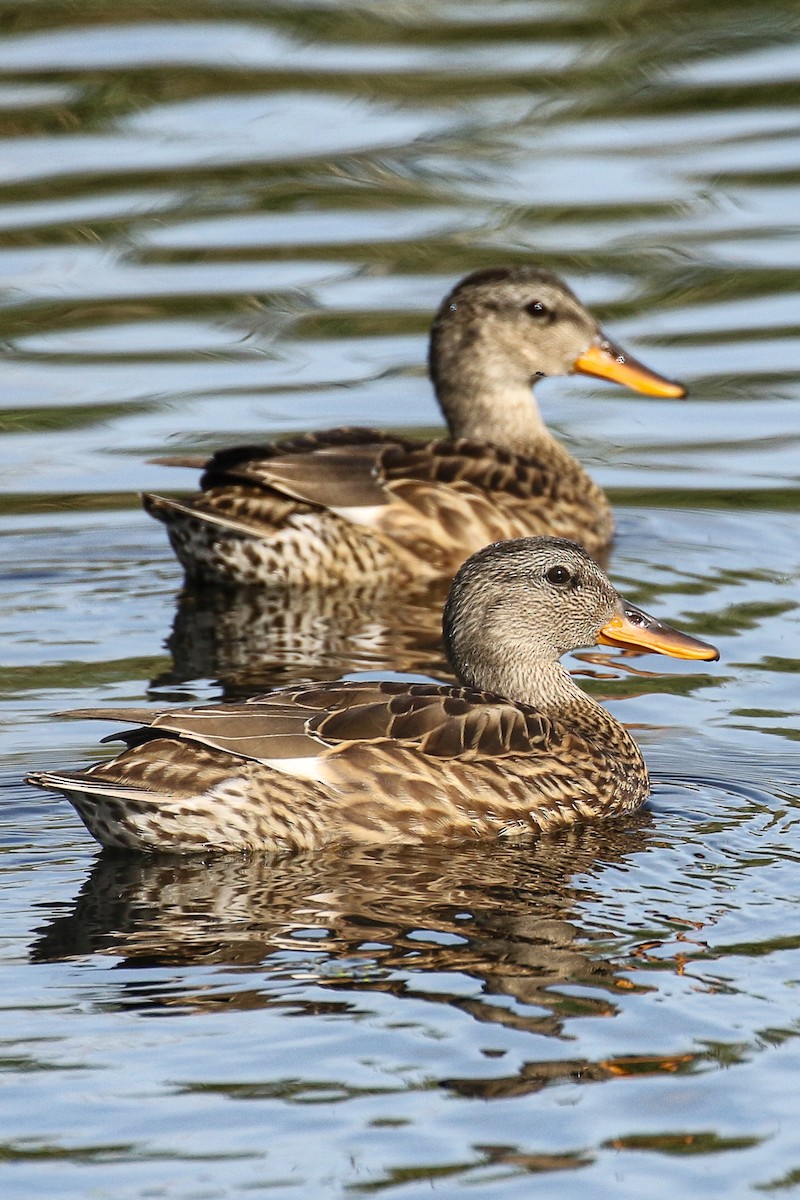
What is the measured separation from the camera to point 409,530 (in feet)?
37.7

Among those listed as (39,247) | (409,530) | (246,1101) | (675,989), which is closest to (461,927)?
(675,989)

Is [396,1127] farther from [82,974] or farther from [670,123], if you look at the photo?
[670,123]

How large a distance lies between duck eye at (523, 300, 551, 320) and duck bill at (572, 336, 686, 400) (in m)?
0.32

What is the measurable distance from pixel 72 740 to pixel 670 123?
1012 cm

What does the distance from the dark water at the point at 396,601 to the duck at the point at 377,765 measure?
0.17 meters

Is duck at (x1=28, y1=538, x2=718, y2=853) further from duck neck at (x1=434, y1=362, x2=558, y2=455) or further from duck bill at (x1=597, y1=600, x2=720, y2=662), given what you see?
duck neck at (x1=434, y1=362, x2=558, y2=455)

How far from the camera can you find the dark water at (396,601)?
5711mm

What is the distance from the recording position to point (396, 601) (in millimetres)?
11258

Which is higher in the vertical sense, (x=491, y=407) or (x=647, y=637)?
(x=491, y=407)

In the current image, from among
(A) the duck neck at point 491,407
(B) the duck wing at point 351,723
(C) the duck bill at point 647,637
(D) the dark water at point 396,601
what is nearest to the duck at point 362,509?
(D) the dark water at point 396,601

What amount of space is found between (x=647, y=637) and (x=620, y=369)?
4.02 m

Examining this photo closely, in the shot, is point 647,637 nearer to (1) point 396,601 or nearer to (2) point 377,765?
(2) point 377,765

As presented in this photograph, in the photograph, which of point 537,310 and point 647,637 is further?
point 537,310

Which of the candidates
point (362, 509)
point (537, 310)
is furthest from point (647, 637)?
point (537, 310)
